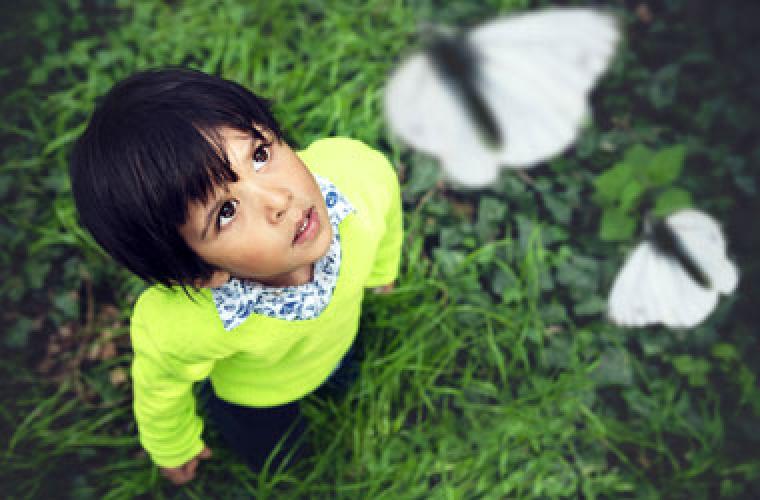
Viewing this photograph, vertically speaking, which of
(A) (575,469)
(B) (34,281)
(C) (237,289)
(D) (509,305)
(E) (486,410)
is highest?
(C) (237,289)

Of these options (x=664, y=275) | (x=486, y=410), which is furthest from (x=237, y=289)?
(x=664, y=275)

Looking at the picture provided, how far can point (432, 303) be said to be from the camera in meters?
1.81

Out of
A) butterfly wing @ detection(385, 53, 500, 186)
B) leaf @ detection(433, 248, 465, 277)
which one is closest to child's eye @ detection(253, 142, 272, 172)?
leaf @ detection(433, 248, 465, 277)

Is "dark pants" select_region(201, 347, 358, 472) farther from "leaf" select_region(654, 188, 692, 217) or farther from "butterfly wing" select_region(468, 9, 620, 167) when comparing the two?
"leaf" select_region(654, 188, 692, 217)

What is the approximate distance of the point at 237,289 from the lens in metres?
0.96

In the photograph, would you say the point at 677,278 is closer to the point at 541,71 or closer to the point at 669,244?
the point at 669,244

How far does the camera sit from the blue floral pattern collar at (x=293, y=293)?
960 millimetres

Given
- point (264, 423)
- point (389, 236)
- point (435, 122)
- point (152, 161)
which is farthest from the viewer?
point (435, 122)

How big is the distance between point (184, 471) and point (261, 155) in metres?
1.11

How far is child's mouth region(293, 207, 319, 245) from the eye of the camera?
0.89 metres

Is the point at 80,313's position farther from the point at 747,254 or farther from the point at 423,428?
the point at 747,254

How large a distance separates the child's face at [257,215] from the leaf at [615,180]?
50.0 inches

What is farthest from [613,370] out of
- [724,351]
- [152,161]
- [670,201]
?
[152,161]

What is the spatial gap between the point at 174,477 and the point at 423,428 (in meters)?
0.71
